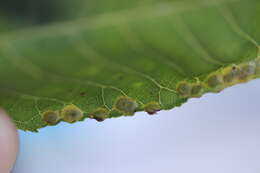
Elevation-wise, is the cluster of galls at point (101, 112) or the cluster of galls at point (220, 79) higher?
the cluster of galls at point (220, 79)

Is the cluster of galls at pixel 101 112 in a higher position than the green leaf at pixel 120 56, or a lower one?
lower

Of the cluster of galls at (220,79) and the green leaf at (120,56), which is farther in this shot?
the cluster of galls at (220,79)

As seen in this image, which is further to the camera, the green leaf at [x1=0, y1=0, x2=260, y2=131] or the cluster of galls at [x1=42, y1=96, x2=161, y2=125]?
the cluster of galls at [x1=42, y1=96, x2=161, y2=125]

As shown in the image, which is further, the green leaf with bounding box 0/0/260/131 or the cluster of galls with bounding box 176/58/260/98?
the cluster of galls with bounding box 176/58/260/98

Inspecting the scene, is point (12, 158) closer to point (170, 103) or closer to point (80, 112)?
point (80, 112)

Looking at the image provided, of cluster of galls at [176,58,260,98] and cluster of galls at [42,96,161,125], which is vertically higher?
cluster of galls at [176,58,260,98]

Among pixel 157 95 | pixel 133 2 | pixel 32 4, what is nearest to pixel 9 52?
pixel 32 4

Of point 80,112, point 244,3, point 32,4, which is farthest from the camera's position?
point 80,112
